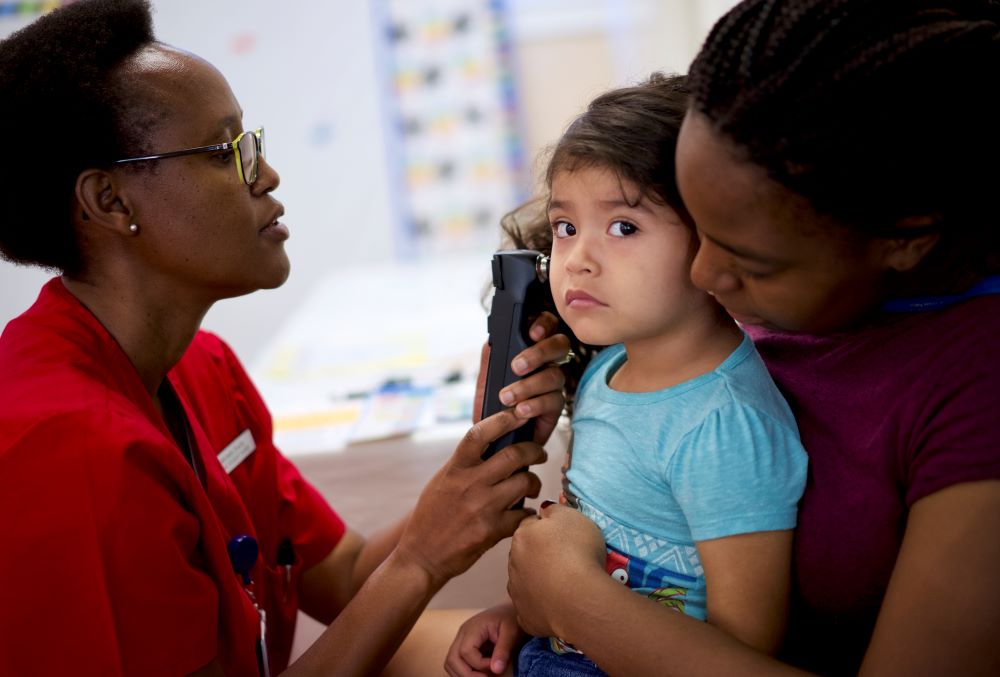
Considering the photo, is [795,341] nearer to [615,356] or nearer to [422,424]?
[615,356]

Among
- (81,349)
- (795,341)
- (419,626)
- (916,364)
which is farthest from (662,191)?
(419,626)

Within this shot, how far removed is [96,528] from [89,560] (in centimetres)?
3

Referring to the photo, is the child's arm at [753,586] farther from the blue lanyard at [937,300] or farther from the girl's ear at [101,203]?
the girl's ear at [101,203]

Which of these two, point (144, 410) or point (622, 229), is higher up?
point (622, 229)

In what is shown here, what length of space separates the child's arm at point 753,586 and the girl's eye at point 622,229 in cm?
37

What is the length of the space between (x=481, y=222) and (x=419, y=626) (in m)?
4.68

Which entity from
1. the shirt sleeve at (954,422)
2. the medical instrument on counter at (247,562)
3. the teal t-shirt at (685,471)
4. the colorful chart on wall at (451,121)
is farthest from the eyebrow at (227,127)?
the colorful chart on wall at (451,121)

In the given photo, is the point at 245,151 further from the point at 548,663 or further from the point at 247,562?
the point at 548,663

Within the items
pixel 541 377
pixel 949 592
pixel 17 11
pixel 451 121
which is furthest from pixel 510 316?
pixel 17 11

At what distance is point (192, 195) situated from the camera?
1.42 meters

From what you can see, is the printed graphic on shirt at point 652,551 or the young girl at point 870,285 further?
the printed graphic on shirt at point 652,551

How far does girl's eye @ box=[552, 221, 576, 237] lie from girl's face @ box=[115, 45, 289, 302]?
530 millimetres

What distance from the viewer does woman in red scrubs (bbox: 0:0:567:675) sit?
1.06 metres

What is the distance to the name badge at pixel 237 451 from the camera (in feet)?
5.15
